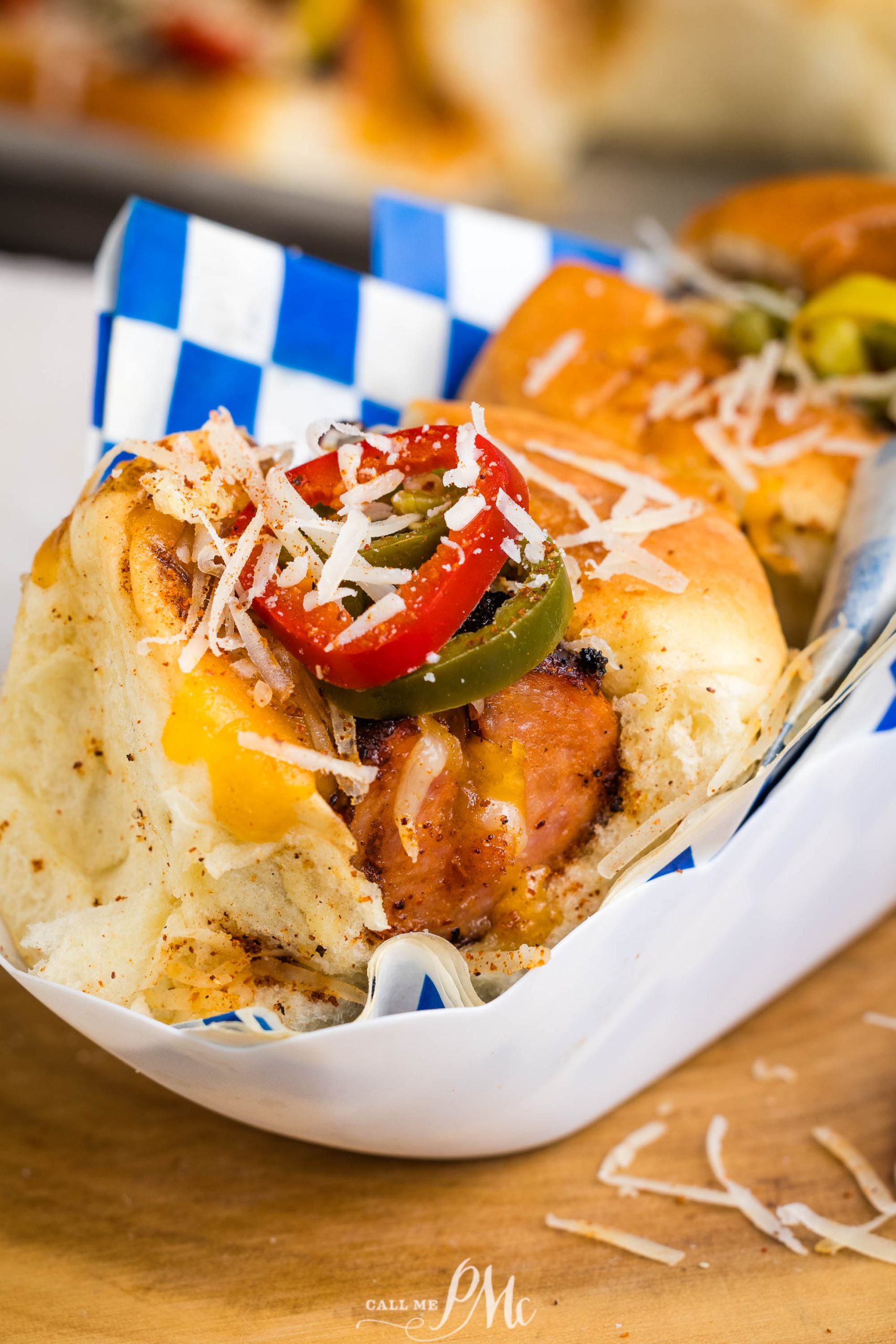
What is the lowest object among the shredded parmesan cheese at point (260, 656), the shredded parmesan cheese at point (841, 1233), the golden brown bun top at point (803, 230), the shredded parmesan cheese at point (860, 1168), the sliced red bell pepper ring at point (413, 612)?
the shredded parmesan cheese at point (841, 1233)

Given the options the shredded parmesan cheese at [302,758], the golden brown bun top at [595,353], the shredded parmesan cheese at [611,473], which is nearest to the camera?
the shredded parmesan cheese at [302,758]

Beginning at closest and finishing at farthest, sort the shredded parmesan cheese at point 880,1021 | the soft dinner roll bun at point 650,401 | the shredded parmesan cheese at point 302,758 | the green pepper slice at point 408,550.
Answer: the shredded parmesan cheese at point 302,758 < the green pepper slice at point 408,550 < the shredded parmesan cheese at point 880,1021 < the soft dinner roll bun at point 650,401

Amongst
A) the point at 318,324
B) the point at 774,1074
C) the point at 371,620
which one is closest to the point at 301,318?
the point at 318,324

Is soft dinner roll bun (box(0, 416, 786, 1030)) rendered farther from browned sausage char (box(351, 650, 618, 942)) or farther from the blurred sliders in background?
the blurred sliders in background

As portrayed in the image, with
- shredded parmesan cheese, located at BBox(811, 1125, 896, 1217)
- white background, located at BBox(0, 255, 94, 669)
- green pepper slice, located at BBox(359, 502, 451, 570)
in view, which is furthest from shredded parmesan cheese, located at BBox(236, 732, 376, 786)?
white background, located at BBox(0, 255, 94, 669)

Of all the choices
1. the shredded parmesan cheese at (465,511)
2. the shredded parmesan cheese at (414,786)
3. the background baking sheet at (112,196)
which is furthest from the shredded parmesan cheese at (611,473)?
the background baking sheet at (112,196)

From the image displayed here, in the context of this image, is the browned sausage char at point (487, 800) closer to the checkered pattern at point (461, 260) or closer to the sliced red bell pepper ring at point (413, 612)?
the sliced red bell pepper ring at point (413, 612)

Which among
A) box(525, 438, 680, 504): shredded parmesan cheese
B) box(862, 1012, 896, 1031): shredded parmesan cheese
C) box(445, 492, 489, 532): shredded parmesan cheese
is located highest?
box(445, 492, 489, 532): shredded parmesan cheese

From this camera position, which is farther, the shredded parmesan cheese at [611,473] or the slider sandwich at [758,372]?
the slider sandwich at [758,372]
